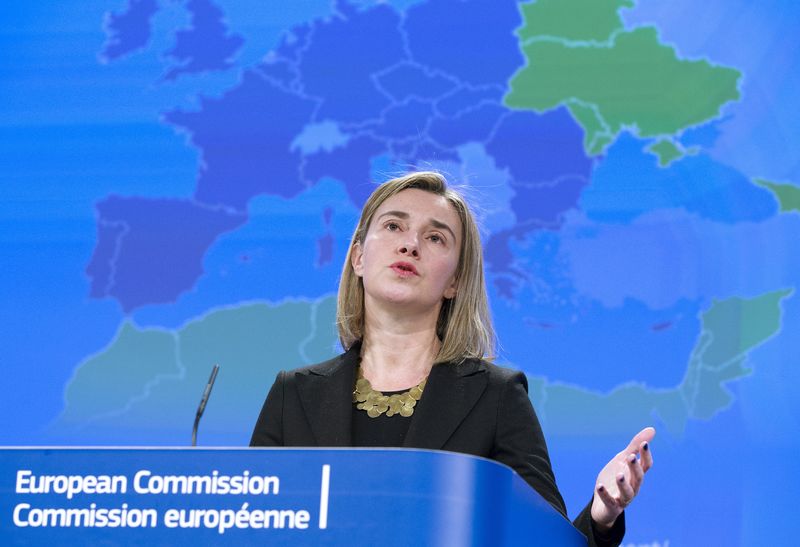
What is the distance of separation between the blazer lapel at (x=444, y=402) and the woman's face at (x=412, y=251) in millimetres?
158

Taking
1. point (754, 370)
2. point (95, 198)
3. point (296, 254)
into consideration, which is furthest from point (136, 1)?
point (754, 370)

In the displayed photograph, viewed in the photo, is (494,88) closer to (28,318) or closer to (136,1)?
(136,1)

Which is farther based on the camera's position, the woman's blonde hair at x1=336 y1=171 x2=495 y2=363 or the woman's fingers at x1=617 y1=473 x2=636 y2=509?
the woman's blonde hair at x1=336 y1=171 x2=495 y2=363

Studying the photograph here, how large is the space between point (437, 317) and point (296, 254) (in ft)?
4.43

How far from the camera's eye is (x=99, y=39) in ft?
13.0

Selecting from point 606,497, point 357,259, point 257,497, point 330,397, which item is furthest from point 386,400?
point 257,497

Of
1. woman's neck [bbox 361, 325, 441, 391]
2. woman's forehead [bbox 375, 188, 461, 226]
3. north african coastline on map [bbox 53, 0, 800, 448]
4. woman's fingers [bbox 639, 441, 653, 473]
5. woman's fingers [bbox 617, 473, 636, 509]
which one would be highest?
north african coastline on map [bbox 53, 0, 800, 448]

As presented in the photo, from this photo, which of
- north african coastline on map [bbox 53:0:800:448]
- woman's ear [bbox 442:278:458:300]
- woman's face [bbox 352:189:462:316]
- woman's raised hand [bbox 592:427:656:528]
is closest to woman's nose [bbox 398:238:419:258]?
woman's face [bbox 352:189:462:316]

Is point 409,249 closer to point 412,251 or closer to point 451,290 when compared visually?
point 412,251

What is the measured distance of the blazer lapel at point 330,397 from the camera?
210 cm

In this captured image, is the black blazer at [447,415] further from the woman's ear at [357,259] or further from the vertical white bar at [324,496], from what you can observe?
the vertical white bar at [324,496]

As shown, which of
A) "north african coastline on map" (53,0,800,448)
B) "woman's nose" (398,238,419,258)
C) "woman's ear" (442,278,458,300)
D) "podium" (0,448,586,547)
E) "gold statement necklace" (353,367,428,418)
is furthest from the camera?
"north african coastline on map" (53,0,800,448)

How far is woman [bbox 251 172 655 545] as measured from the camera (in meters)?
2.09

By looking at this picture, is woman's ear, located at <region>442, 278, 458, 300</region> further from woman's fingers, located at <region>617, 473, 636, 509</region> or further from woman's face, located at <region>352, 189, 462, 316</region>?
woman's fingers, located at <region>617, 473, 636, 509</region>
